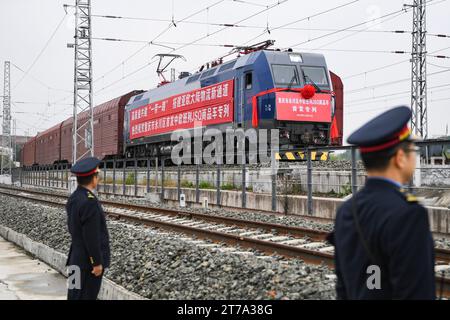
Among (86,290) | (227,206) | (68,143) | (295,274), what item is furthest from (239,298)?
(68,143)

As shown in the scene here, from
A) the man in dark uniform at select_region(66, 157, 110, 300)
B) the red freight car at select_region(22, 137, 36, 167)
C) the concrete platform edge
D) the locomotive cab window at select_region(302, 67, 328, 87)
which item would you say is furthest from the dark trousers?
the red freight car at select_region(22, 137, 36, 167)

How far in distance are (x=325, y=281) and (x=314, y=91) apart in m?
12.0

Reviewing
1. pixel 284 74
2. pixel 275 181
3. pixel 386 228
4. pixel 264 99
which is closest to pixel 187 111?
pixel 264 99

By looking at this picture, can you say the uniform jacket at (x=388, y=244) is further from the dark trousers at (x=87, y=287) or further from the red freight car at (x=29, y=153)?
the red freight car at (x=29, y=153)

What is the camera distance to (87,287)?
4.61 m

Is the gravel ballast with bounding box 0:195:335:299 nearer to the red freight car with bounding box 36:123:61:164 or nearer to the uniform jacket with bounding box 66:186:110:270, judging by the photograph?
the uniform jacket with bounding box 66:186:110:270

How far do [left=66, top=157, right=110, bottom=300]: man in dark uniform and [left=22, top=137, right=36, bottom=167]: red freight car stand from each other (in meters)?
50.5

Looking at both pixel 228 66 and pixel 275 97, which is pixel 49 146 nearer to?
pixel 228 66

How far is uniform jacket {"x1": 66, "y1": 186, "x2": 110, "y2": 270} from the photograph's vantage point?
462 cm

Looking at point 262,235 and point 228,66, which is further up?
point 228,66

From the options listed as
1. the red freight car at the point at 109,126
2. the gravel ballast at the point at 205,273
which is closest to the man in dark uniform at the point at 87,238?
the gravel ballast at the point at 205,273

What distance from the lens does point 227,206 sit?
15922 millimetres

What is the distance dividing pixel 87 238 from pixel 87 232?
0.05 m
